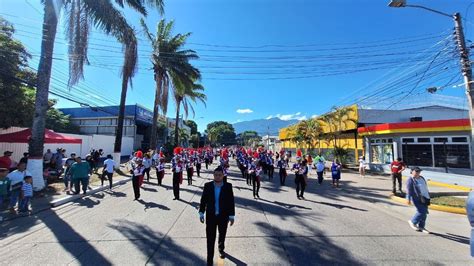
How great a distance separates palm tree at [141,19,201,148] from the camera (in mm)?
24109

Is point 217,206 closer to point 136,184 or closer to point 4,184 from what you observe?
point 136,184

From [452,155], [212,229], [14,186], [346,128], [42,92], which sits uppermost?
[346,128]

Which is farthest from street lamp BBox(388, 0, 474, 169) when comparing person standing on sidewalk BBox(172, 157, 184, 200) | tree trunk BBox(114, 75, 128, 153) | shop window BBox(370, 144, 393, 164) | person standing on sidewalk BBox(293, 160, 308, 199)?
tree trunk BBox(114, 75, 128, 153)

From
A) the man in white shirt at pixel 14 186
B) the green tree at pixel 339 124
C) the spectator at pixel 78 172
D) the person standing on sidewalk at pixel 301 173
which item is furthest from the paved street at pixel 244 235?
the green tree at pixel 339 124

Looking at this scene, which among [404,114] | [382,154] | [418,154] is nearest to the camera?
[418,154]

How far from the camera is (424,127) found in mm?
18938

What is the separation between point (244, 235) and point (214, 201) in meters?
1.90

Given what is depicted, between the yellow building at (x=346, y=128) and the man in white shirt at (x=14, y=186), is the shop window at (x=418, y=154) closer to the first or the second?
the yellow building at (x=346, y=128)

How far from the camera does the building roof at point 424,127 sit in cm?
1700

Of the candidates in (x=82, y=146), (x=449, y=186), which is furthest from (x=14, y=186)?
(x=82, y=146)

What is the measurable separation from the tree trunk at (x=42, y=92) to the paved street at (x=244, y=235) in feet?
9.78

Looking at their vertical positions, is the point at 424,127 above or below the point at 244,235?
above

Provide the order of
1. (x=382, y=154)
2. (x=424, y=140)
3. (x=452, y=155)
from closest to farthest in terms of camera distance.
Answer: (x=452, y=155) < (x=424, y=140) < (x=382, y=154)

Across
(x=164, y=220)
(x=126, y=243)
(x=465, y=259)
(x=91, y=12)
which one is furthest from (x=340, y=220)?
(x=91, y=12)
